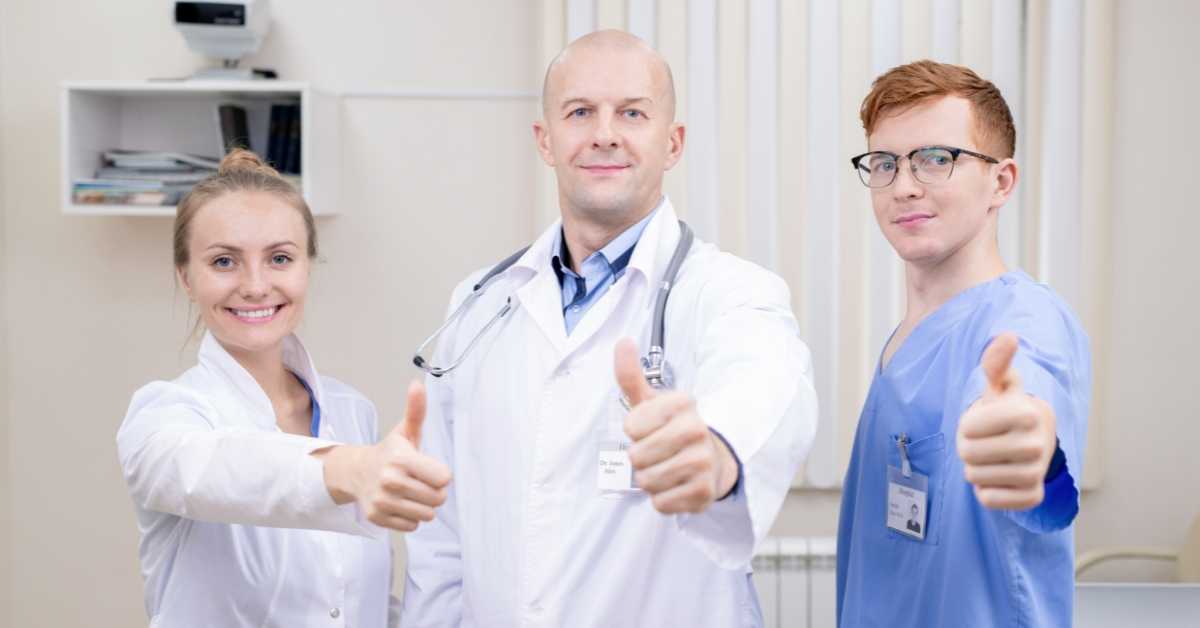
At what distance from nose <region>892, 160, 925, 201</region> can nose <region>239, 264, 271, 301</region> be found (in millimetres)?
830

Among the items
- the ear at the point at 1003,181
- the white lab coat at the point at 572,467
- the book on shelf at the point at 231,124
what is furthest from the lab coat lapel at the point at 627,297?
the book on shelf at the point at 231,124

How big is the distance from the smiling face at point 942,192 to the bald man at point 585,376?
190mm

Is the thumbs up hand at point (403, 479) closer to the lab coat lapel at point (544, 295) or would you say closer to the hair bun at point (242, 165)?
the lab coat lapel at point (544, 295)

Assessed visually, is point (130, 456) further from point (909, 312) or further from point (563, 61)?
point (909, 312)

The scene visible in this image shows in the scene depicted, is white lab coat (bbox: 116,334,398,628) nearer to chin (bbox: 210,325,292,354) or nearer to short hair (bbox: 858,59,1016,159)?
chin (bbox: 210,325,292,354)

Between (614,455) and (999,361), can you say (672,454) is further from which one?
(614,455)

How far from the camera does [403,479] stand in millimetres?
1061

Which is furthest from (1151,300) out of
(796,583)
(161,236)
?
(161,236)

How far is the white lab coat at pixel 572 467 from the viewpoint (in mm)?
1590

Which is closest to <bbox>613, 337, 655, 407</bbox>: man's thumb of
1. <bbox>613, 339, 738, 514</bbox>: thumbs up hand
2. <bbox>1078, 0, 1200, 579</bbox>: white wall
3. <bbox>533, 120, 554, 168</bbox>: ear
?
<bbox>613, 339, 738, 514</bbox>: thumbs up hand

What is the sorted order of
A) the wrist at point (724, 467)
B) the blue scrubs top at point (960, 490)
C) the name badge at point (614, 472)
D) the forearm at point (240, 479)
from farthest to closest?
the name badge at point (614, 472) < the blue scrubs top at point (960, 490) < the forearm at point (240, 479) < the wrist at point (724, 467)

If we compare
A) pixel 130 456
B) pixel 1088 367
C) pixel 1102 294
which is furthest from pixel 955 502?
pixel 1102 294

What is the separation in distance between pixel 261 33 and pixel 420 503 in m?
2.05

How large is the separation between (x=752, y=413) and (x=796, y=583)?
1.70 m
